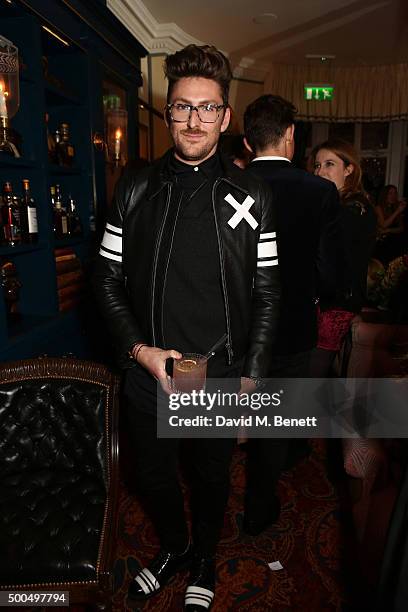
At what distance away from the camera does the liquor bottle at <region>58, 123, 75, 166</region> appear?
2736 mm

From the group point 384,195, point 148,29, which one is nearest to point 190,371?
point 148,29

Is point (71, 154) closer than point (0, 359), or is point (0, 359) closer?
point (0, 359)

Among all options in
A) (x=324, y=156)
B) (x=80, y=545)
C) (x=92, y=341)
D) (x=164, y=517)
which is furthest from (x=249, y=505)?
(x=324, y=156)

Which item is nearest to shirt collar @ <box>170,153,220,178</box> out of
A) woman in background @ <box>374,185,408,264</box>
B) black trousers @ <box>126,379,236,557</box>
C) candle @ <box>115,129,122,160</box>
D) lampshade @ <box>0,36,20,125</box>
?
black trousers @ <box>126,379,236,557</box>

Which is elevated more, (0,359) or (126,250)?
(126,250)

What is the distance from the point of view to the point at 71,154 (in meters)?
2.85

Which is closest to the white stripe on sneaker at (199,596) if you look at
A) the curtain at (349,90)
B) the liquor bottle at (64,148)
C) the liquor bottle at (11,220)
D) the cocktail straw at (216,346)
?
the cocktail straw at (216,346)

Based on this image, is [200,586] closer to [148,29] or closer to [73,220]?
[73,220]

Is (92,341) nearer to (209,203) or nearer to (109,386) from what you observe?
(109,386)

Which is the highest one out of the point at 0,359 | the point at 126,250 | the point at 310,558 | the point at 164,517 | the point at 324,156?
the point at 324,156

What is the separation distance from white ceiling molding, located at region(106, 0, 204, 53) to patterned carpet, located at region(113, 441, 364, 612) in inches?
158

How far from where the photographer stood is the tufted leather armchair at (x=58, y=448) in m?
1.45

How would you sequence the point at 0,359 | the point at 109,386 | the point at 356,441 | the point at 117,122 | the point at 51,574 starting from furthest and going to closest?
the point at 117,122 < the point at 0,359 < the point at 356,441 < the point at 109,386 < the point at 51,574

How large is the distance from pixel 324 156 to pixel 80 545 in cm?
218
